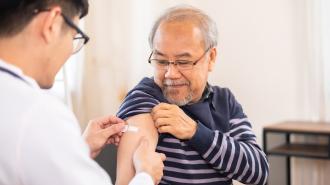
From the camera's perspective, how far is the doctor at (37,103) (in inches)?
32.3

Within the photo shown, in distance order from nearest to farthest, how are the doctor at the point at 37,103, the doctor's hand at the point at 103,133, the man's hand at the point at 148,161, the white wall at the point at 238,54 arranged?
1. the doctor at the point at 37,103
2. the man's hand at the point at 148,161
3. the doctor's hand at the point at 103,133
4. the white wall at the point at 238,54

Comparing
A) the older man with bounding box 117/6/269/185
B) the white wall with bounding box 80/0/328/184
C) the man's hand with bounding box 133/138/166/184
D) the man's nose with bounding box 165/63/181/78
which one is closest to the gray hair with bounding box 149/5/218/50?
the older man with bounding box 117/6/269/185

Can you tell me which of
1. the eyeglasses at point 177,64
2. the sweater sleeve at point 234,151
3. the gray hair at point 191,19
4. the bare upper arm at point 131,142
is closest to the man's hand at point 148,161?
the bare upper arm at point 131,142

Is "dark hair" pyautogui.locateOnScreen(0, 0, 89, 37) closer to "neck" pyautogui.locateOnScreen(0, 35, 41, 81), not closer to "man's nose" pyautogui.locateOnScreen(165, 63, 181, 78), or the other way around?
"neck" pyautogui.locateOnScreen(0, 35, 41, 81)

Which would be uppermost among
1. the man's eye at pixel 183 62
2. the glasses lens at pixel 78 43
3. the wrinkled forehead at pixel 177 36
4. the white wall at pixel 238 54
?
the glasses lens at pixel 78 43

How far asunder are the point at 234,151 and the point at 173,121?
0.23 m

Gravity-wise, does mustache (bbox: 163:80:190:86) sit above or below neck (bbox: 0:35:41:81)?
below

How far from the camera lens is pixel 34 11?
2.93 feet

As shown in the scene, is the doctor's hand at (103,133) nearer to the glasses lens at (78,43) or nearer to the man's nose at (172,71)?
the man's nose at (172,71)

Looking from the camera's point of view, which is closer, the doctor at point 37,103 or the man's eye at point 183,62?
the doctor at point 37,103

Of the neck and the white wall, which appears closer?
the neck

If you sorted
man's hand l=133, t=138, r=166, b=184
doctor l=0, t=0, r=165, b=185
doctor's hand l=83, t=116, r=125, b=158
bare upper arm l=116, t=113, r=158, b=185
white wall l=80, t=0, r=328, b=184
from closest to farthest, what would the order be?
doctor l=0, t=0, r=165, b=185 < man's hand l=133, t=138, r=166, b=184 < bare upper arm l=116, t=113, r=158, b=185 < doctor's hand l=83, t=116, r=125, b=158 < white wall l=80, t=0, r=328, b=184

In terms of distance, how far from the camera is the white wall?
3.50 meters

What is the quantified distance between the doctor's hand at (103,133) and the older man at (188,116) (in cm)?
4
